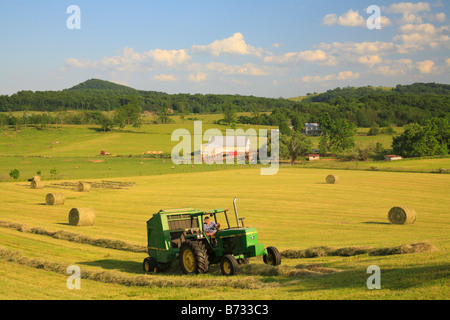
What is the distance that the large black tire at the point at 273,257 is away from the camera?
15.4 meters

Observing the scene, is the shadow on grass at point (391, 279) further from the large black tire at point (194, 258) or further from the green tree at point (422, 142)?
the green tree at point (422, 142)

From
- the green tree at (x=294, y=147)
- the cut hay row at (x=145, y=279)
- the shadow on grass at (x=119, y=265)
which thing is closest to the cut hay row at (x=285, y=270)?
the cut hay row at (x=145, y=279)

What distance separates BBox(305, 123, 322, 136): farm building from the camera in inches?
6422

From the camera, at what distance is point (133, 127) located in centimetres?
16200

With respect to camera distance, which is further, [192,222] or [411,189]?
[411,189]

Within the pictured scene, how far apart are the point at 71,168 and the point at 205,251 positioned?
74.2 m

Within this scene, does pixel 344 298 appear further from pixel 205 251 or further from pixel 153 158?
pixel 153 158

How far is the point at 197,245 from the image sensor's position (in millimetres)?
15164

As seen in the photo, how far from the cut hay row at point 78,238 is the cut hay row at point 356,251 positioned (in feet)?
Answer: 22.8

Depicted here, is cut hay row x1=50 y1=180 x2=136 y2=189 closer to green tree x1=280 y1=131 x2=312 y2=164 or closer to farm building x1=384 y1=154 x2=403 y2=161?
green tree x1=280 y1=131 x2=312 y2=164

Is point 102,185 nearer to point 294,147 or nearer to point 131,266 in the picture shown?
point 131,266

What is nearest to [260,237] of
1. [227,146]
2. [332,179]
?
[332,179]

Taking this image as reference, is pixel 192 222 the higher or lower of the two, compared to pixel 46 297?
higher

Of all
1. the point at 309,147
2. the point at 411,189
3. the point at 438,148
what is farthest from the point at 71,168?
the point at 438,148
